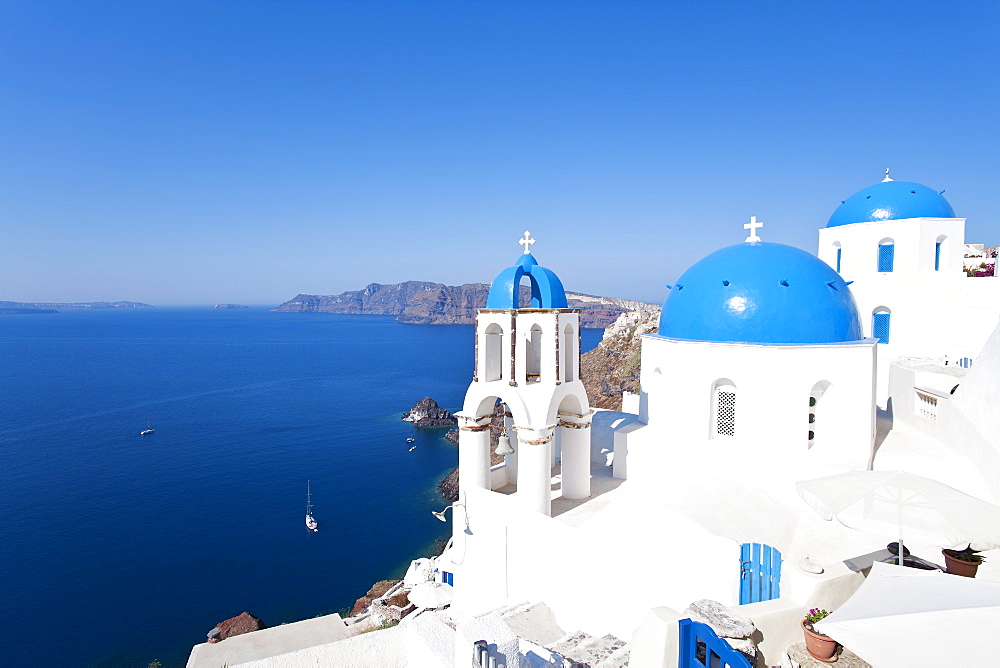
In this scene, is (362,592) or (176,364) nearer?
(362,592)

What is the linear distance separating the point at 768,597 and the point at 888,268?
1738 centimetres

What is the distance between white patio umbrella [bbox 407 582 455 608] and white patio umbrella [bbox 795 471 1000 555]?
1077cm

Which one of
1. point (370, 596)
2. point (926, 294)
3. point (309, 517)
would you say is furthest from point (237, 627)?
point (926, 294)

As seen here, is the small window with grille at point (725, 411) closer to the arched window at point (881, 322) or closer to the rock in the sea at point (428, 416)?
the arched window at point (881, 322)

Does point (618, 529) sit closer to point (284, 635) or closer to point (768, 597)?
point (768, 597)

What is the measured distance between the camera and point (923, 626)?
13.8 ft

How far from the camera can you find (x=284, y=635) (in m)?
16.9

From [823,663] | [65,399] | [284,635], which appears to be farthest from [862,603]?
[65,399]

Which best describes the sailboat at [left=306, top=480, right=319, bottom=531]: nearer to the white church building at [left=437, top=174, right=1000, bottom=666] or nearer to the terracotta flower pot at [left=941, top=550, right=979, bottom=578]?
the white church building at [left=437, top=174, right=1000, bottom=666]

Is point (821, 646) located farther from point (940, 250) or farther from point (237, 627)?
point (940, 250)

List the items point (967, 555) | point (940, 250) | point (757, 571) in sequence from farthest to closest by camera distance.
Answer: point (940, 250)
point (757, 571)
point (967, 555)

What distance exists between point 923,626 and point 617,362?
4982 centimetres

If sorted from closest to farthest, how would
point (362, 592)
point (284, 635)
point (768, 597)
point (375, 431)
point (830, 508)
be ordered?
point (830, 508) < point (768, 597) < point (284, 635) < point (362, 592) < point (375, 431)

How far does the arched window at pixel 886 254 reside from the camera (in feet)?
67.2
